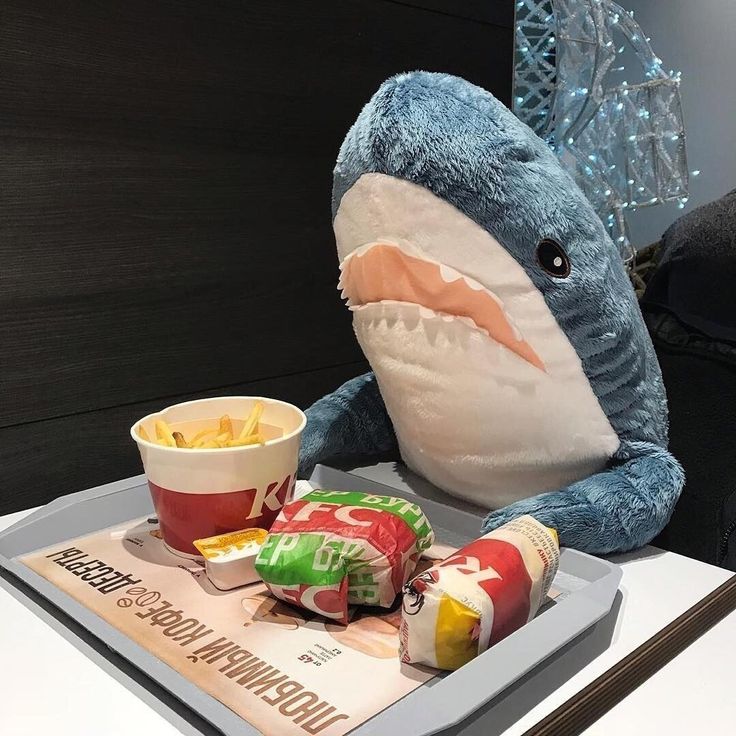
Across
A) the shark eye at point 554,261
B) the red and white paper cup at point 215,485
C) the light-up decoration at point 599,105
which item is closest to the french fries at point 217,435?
the red and white paper cup at point 215,485

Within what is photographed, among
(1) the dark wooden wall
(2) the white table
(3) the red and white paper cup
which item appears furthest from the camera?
(1) the dark wooden wall

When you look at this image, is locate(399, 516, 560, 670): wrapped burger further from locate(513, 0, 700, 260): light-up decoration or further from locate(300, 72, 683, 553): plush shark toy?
locate(513, 0, 700, 260): light-up decoration

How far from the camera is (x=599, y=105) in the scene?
103 centimetres

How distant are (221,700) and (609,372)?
327mm

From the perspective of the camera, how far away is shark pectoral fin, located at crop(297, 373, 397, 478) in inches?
26.0

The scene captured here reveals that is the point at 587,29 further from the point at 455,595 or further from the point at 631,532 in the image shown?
the point at 455,595

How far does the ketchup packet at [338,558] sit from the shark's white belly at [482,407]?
4.1 inches

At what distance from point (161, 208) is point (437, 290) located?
1.10 ft

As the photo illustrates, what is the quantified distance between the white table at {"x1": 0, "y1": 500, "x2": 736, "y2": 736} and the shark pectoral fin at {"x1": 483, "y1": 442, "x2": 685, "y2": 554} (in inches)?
2.0

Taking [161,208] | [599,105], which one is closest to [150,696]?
[161,208]

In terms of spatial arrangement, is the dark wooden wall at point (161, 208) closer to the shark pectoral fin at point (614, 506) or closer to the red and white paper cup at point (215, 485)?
the red and white paper cup at point (215, 485)

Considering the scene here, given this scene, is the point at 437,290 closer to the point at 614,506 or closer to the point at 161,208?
the point at 614,506

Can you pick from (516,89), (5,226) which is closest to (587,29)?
(516,89)

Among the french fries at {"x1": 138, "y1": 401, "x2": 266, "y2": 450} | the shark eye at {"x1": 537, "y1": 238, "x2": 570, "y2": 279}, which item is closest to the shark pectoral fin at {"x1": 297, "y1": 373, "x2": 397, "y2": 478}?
the french fries at {"x1": 138, "y1": 401, "x2": 266, "y2": 450}
